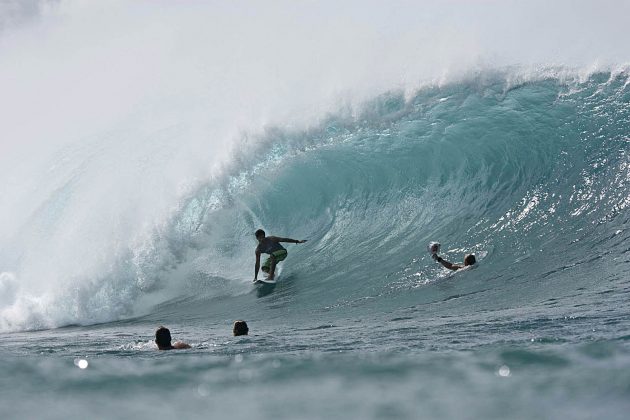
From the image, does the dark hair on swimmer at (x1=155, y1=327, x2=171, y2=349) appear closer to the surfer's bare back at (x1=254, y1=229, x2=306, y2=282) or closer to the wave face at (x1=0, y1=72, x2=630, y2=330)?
the wave face at (x1=0, y1=72, x2=630, y2=330)

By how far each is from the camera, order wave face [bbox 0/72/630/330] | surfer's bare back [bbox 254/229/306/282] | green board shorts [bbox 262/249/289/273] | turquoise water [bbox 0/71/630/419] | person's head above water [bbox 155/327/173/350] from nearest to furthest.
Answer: turquoise water [bbox 0/71/630/419], person's head above water [bbox 155/327/173/350], wave face [bbox 0/72/630/330], surfer's bare back [bbox 254/229/306/282], green board shorts [bbox 262/249/289/273]

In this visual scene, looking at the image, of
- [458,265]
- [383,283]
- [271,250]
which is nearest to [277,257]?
[271,250]

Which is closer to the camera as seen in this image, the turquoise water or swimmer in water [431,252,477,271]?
the turquoise water

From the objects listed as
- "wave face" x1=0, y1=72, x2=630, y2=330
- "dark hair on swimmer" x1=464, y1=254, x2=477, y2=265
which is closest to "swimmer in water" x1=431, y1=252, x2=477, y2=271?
"dark hair on swimmer" x1=464, y1=254, x2=477, y2=265

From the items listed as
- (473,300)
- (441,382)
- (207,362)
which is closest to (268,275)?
(473,300)

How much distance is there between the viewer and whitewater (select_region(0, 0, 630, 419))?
5.04 meters

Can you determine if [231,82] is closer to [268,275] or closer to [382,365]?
[268,275]

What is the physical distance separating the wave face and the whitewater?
64 millimetres

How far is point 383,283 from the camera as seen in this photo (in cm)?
1283

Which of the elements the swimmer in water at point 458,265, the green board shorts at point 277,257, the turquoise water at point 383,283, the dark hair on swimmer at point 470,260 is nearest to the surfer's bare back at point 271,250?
the green board shorts at point 277,257

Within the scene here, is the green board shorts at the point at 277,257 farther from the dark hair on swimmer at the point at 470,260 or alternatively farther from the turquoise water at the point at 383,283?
the dark hair on swimmer at the point at 470,260

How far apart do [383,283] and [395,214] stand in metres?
3.77

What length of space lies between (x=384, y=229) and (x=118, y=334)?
6.24 m

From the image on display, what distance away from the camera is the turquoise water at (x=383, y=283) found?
15.9 feet
